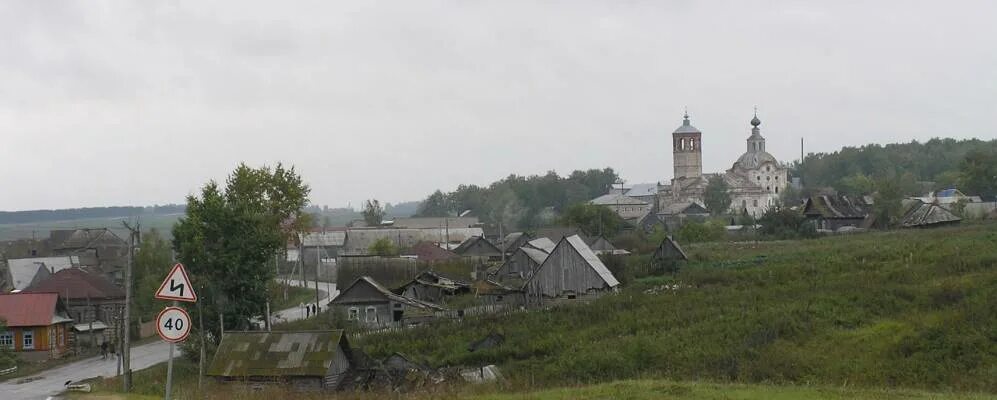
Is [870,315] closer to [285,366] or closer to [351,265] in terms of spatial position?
[285,366]

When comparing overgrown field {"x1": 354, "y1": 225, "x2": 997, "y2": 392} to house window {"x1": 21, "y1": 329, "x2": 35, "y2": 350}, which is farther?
house window {"x1": 21, "y1": 329, "x2": 35, "y2": 350}

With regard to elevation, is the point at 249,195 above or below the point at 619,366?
above

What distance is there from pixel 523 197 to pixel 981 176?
72043 mm

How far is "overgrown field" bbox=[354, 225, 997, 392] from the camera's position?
27.8m

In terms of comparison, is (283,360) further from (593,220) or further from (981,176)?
(981,176)

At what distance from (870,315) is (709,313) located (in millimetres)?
4781

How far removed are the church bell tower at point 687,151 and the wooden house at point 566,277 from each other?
94.2 meters

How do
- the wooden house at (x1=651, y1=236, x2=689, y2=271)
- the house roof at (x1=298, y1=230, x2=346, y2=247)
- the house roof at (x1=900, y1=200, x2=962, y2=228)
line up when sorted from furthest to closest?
→ the house roof at (x1=298, y1=230, x2=346, y2=247) → the house roof at (x1=900, y1=200, x2=962, y2=228) → the wooden house at (x1=651, y1=236, x2=689, y2=271)

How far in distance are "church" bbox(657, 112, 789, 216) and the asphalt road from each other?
8503 centimetres

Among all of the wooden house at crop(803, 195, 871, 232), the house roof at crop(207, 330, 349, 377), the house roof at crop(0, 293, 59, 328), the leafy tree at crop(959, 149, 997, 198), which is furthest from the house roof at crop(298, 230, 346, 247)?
the house roof at crop(207, 330, 349, 377)

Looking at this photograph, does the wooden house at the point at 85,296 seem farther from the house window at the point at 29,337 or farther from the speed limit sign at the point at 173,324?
the speed limit sign at the point at 173,324

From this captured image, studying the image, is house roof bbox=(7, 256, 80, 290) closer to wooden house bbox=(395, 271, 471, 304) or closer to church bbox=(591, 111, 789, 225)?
wooden house bbox=(395, 271, 471, 304)

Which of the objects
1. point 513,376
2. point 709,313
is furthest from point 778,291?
point 513,376

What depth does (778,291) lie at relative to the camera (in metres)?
37.9
